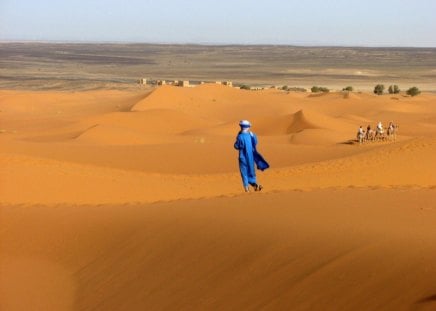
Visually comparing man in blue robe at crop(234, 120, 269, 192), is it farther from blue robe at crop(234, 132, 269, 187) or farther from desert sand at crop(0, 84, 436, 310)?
desert sand at crop(0, 84, 436, 310)

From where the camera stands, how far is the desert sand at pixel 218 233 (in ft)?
21.2

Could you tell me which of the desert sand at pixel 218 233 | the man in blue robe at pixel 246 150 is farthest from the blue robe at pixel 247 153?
the desert sand at pixel 218 233

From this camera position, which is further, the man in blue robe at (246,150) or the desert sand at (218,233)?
the man in blue robe at (246,150)

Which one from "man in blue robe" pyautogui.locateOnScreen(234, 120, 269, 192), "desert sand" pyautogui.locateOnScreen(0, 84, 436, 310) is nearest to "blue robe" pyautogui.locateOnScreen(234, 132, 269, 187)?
"man in blue robe" pyautogui.locateOnScreen(234, 120, 269, 192)

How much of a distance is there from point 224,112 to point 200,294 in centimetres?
3475

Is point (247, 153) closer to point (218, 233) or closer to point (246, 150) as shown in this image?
Result: point (246, 150)

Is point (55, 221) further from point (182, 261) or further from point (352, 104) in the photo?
point (352, 104)

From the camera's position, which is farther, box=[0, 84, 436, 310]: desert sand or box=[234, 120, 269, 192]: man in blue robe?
box=[234, 120, 269, 192]: man in blue robe

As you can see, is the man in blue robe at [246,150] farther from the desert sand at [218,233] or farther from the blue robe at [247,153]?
the desert sand at [218,233]

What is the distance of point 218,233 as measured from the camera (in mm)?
8680

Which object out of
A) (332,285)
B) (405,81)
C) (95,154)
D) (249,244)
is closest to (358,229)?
(249,244)

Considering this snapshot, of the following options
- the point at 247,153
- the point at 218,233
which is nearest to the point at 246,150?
the point at 247,153

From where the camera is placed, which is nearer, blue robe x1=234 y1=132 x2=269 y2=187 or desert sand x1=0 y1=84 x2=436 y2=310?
desert sand x1=0 y1=84 x2=436 y2=310

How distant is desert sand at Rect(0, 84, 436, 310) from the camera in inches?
255
